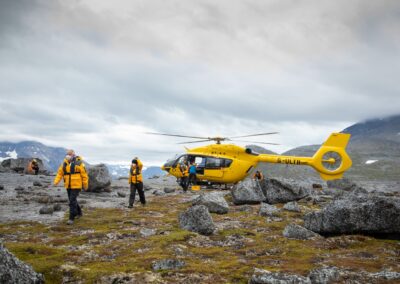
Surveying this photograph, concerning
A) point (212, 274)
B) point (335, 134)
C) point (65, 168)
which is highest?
point (335, 134)

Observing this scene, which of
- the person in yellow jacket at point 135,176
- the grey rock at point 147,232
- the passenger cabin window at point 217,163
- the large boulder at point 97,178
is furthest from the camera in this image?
the passenger cabin window at point 217,163

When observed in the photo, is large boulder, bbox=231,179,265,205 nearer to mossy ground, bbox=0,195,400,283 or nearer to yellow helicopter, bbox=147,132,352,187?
mossy ground, bbox=0,195,400,283

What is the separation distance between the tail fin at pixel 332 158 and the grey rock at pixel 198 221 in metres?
21.6

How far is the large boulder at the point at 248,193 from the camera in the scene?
22094mm

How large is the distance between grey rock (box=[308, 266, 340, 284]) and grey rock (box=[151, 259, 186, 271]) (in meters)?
3.31

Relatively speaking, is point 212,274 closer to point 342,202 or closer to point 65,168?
point 342,202

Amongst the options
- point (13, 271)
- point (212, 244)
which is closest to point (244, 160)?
point (212, 244)

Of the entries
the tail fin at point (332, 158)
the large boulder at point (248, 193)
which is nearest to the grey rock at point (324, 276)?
the large boulder at point (248, 193)

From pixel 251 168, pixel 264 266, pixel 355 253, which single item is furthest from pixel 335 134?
pixel 264 266

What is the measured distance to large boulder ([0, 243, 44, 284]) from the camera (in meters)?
6.45

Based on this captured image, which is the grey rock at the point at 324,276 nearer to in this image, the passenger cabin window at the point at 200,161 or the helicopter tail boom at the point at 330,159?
the helicopter tail boom at the point at 330,159

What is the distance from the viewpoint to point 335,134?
107 ft

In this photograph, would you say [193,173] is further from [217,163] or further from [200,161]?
[217,163]

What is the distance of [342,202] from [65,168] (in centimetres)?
1264
